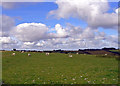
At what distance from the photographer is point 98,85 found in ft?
48.2

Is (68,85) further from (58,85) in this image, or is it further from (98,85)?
(98,85)

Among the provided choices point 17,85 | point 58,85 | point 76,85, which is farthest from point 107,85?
point 17,85

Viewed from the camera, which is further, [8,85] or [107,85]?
[8,85]

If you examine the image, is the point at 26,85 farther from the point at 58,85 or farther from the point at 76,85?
the point at 76,85

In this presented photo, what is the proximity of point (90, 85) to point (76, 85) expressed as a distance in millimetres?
1368

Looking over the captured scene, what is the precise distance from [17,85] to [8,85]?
96cm

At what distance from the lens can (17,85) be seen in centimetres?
1567

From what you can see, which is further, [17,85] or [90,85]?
[17,85]

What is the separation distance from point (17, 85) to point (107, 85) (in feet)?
30.1

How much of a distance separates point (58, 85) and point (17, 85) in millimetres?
4370

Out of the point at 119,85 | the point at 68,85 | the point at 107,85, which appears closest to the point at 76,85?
the point at 68,85

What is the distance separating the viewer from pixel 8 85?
51.5 feet

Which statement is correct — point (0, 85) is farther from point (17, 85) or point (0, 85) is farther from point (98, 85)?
point (98, 85)

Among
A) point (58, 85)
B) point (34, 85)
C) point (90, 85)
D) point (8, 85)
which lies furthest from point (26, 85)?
point (90, 85)
